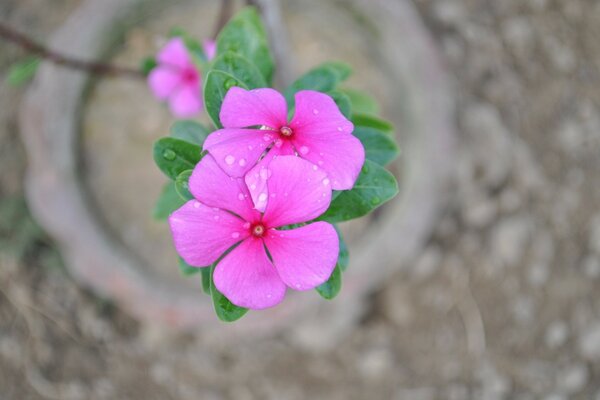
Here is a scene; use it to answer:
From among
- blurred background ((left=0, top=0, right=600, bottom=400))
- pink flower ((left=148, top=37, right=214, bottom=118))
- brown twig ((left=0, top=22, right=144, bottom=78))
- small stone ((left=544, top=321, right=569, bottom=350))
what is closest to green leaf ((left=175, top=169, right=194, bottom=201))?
pink flower ((left=148, top=37, right=214, bottom=118))

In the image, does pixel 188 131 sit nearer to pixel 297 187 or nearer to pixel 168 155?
pixel 168 155

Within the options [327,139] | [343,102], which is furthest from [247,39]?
[327,139]

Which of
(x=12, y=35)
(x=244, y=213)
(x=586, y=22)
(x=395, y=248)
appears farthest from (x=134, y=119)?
(x=586, y=22)

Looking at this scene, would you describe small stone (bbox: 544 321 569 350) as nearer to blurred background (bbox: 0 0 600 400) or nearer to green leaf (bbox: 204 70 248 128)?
blurred background (bbox: 0 0 600 400)

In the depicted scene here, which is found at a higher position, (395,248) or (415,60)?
(415,60)

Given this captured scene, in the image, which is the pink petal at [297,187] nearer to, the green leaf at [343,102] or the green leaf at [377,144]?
the green leaf at [343,102]

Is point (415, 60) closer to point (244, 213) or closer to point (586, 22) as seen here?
point (586, 22)
